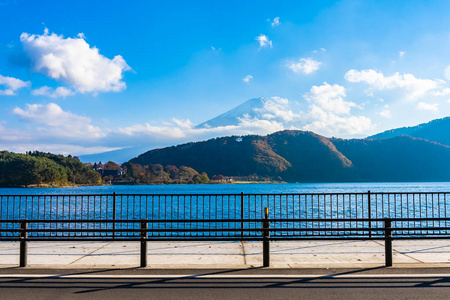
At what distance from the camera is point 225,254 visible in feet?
30.7

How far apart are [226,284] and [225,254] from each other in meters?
2.78

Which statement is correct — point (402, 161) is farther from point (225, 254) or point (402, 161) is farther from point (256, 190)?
point (225, 254)

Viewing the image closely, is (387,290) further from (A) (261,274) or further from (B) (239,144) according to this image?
(B) (239,144)

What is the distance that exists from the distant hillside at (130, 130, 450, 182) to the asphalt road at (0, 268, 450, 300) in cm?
17855

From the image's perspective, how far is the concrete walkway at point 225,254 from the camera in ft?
26.9

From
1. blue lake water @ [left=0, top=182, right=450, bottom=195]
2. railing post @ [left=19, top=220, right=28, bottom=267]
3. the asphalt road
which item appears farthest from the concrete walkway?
blue lake water @ [left=0, top=182, right=450, bottom=195]

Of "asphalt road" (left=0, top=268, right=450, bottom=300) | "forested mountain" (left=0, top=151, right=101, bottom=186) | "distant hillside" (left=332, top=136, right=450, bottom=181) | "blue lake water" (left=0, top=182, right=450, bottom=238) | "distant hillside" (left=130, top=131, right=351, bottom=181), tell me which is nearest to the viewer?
"asphalt road" (left=0, top=268, right=450, bottom=300)

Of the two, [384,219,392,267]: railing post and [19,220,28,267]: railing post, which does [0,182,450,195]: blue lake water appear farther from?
[19,220,28,267]: railing post

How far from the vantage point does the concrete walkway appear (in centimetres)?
820

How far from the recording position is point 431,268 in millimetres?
7719

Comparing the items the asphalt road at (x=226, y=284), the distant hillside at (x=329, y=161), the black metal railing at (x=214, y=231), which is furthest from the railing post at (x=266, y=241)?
the distant hillside at (x=329, y=161)

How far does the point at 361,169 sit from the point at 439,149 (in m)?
36.4

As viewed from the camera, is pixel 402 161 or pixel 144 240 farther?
pixel 402 161

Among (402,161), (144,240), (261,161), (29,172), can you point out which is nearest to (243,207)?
(144,240)
